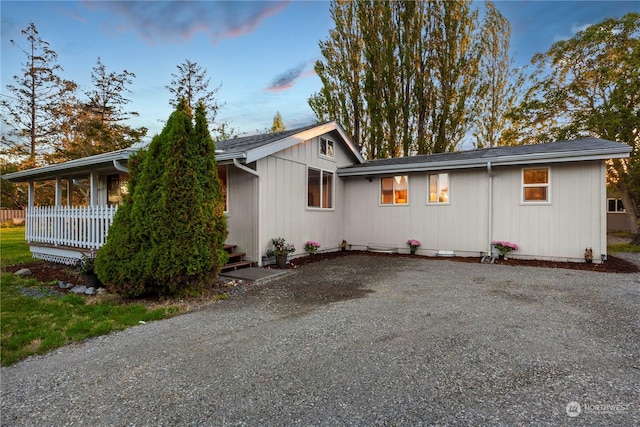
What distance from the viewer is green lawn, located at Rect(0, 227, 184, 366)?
128 inches

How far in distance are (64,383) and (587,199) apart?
9.96 meters

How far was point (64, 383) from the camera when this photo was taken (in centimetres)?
251

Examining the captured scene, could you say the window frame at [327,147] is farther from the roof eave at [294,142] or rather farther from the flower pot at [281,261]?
the flower pot at [281,261]

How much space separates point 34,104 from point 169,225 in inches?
898

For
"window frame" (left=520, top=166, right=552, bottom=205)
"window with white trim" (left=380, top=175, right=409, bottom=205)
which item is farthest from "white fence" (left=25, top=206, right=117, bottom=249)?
"window frame" (left=520, top=166, right=552, bottom=205)

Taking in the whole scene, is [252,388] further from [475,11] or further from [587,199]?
[475,11]

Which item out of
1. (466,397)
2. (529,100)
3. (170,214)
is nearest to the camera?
(466,397)

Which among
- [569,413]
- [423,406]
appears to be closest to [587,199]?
[569,413]

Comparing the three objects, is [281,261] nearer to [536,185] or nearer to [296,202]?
[296,202]

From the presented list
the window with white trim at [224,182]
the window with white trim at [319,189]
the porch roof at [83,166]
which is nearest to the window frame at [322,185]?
the window with white trim at [319,189]

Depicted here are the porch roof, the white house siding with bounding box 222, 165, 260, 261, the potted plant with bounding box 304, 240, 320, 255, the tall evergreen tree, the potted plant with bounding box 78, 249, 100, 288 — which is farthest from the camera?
the tall evergreen tree

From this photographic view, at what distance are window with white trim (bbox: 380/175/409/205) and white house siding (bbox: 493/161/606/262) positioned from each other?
248 cm
